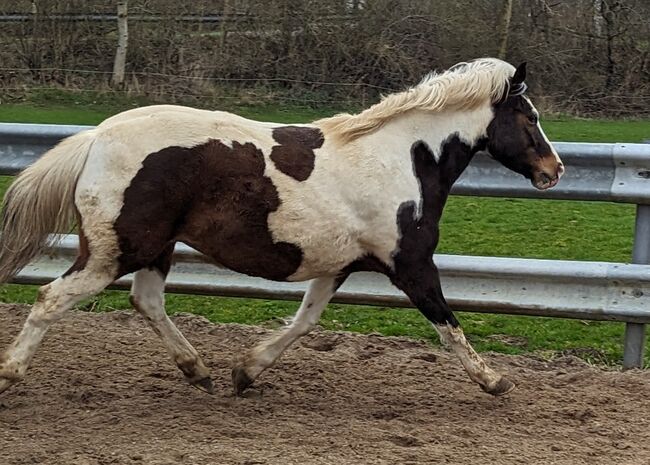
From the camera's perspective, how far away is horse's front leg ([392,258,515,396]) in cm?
482

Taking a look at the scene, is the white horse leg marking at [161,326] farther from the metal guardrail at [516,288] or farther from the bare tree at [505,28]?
the bare tree at [505,28]

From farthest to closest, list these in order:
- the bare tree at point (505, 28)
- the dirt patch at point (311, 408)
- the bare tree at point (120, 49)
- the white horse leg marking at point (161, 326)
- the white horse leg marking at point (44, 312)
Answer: the bare tree at point (505, 28), the bare tree at point (120, 49), the white horse leg marking at point (161, 326), the white horse leg marking at point (44, 312), the dirt patch at point (311, 408)

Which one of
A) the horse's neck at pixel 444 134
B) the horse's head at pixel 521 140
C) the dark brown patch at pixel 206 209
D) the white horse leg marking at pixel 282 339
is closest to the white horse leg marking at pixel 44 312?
the dark brown patch at pixel 206 209

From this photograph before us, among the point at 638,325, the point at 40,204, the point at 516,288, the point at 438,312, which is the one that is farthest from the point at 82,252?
the point at 638,325

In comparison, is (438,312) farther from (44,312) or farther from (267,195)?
(44,312)

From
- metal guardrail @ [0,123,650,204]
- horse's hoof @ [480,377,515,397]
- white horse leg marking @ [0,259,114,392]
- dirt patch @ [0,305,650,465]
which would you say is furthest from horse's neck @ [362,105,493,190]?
white horse leg marking @ [0,259,114,392]

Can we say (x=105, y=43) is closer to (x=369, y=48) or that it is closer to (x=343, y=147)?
(x=369, y=48)

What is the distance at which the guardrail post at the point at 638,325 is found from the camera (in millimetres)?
5535

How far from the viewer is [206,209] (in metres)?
4.63

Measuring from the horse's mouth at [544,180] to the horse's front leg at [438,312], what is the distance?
76cm

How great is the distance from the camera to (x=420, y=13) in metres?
20.3

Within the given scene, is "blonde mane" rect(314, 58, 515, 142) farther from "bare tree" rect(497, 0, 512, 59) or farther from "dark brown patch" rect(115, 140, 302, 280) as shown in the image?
"bare tree" rect(497, 0, 512, 59)

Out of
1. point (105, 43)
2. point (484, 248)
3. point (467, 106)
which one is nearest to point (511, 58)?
point (105, 43)

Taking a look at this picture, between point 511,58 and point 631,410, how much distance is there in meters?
16.3
